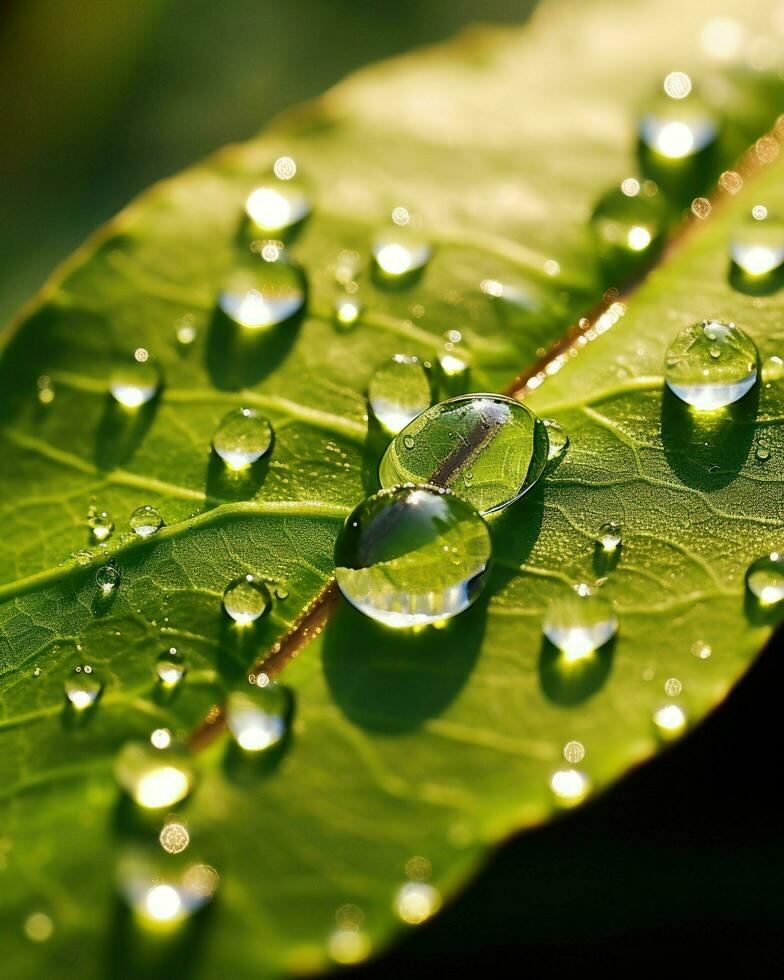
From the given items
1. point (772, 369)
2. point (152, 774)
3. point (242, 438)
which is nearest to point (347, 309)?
point (242, 438)

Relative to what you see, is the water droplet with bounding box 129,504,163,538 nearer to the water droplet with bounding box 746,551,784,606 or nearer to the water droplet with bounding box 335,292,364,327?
the water droplet with bounding box 335,292,364,327

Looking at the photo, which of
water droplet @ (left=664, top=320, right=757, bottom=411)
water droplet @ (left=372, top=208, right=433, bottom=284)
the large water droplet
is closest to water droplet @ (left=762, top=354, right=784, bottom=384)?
water droplet @ (left=664, top=320, right=757, bottom=411)

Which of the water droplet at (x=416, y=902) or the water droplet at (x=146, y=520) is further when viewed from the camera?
the water droplet at (x=146, y=520)

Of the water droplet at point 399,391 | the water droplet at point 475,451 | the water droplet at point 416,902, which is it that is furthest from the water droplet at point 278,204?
the water droplet at point 416,902

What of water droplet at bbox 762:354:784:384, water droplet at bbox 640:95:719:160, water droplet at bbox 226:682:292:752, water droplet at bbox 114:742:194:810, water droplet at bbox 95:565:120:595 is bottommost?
water droplet at bbox 114:742:194:810

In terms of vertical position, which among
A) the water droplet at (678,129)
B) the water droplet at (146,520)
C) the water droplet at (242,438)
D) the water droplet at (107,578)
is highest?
the water droplet at (678,129)

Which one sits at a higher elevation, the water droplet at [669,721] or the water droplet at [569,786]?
the water droplet at [669,721]

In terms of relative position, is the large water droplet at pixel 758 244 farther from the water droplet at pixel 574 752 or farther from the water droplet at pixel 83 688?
the water droplet at pixel 83 688

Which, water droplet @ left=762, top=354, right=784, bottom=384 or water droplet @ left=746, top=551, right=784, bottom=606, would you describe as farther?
water droplet @ left=762, top=354, right=784, bottom=384
